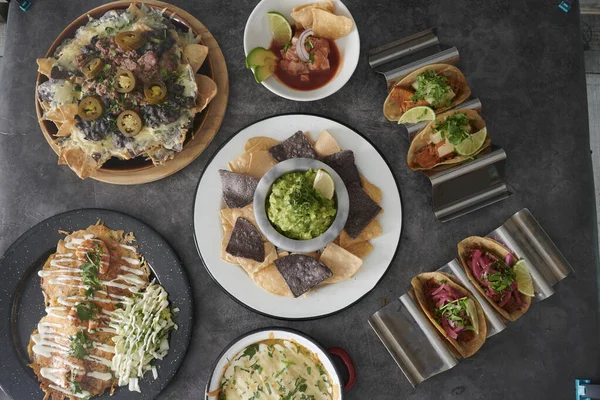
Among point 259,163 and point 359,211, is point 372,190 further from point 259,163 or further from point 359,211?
point 259,163

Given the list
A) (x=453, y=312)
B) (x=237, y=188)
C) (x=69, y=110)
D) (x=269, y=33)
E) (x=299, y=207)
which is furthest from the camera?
(x=269, y=33)

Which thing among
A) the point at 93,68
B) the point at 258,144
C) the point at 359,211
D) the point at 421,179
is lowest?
the point at 421,179

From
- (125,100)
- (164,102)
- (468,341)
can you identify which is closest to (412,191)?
(468,341)

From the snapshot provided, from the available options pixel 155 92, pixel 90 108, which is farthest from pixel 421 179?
pixel 90 108

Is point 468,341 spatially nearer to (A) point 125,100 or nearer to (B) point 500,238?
(B) point 500,238

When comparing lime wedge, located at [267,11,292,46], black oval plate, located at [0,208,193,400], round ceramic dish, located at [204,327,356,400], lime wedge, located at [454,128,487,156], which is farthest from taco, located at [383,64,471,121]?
black oval plate, located at [0,208,193,400]

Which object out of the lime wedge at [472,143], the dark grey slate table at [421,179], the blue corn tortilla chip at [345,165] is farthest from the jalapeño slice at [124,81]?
the lime wedge at [472,143]
